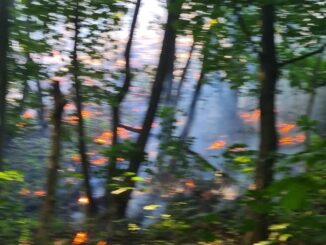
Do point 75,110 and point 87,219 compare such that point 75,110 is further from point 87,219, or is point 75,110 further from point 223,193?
point 223,193

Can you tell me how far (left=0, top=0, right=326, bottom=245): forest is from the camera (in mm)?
4395

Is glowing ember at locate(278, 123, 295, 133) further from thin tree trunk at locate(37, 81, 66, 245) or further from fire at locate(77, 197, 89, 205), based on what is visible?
thin tree trunk at locate(37, 81, 66, 245)

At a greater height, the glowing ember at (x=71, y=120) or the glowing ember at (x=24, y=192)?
the glowing ember at (x=71, y=120)

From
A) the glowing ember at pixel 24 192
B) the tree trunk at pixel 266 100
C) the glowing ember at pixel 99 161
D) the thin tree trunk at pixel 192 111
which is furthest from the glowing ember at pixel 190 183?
the glowing ember at pixel 24 192

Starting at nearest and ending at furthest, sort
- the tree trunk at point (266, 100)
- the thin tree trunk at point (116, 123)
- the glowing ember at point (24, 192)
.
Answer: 1. the tree trunk at point (266, 100)
2. the thin tree trunk at point (116, 123)
3. the glowing ember at point (24, 192)

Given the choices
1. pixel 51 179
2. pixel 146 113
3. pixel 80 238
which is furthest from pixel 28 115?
pixel 51 179

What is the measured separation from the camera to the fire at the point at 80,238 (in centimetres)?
552

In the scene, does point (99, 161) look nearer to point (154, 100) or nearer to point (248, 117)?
point (154, 100)

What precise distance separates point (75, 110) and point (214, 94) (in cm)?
275

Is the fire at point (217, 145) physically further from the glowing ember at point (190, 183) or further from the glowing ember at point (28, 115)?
the glowing ember at point (28, 115)

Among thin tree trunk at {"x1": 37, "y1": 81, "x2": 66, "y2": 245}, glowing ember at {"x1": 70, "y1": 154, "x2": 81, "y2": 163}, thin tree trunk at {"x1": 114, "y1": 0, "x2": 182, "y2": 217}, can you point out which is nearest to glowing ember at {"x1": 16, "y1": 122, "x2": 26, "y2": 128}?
glowing ember at {"x1": 70, "y1": 154, "x2": 81, "y2": 163}

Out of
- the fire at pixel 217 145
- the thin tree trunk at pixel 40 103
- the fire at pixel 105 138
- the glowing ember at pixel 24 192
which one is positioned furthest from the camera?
the fire at pixel 217 145

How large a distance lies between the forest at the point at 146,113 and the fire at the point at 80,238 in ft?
0.08

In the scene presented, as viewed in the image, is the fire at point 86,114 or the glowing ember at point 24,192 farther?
the glowing ember at point 24,192
